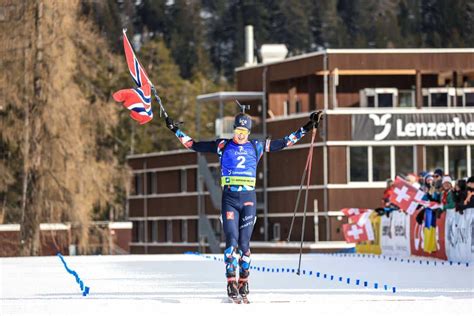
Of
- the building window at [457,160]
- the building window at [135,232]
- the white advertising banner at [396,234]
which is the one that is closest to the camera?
the white advertising banner at [396,234]

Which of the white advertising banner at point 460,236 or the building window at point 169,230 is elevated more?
the building window at point 169,230

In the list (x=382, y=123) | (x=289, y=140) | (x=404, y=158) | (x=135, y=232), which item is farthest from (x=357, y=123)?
(x=289, y=140)

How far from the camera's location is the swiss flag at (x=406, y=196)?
1284 inches

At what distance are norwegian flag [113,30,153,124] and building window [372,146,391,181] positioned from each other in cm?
4303

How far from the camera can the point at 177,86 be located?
122 m

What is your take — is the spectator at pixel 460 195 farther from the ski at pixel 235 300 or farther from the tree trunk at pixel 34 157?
the tree trunk at pixel 34 157

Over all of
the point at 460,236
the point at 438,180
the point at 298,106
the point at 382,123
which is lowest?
the point at 460,236

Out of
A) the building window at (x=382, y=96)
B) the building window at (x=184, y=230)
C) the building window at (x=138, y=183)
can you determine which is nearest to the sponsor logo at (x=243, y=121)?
the building window at (x=382, y=96)

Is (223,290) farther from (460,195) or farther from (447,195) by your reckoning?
(447,195)

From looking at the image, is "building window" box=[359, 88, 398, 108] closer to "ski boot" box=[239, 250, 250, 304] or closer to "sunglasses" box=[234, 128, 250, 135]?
"sunglasses" box=[234, 128, 250, 135]

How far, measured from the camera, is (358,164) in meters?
63.9

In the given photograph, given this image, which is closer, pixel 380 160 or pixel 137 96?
pixel 137 96

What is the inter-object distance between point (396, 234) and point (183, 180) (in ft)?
137

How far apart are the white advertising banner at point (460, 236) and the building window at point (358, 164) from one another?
34071 mm
